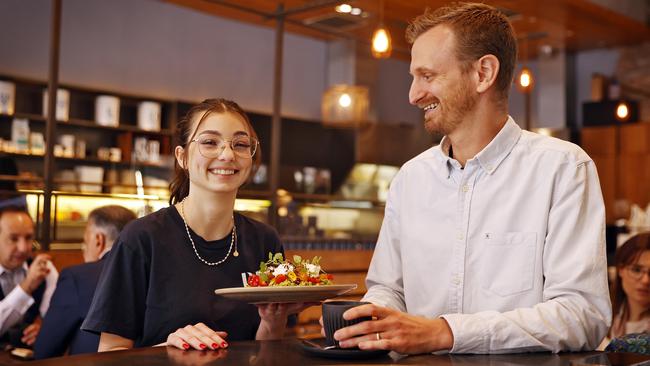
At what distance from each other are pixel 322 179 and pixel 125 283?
26.7 feet

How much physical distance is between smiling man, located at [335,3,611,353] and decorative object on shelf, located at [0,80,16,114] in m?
6.49

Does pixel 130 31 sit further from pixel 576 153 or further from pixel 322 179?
pixel 576 153

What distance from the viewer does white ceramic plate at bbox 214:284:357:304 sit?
1604mm

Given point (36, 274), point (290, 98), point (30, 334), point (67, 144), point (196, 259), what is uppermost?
point (290, 98)

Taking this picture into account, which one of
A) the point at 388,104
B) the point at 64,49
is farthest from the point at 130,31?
the point at 388,104

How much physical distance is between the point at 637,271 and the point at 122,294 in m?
2.29

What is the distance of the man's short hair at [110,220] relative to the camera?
137 inches

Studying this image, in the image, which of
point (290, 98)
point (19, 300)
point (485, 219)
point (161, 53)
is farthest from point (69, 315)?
point (290, 98)

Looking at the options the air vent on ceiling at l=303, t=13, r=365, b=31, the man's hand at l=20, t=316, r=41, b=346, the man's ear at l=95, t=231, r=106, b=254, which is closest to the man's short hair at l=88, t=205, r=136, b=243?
the man's ear at l=95, t=231, r=106, b=254

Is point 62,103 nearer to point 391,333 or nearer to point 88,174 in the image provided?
point 88,174

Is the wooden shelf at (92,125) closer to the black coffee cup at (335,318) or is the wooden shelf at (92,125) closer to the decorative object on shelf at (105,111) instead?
the decorative object on shelf at (105,111)

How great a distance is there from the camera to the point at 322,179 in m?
9.98

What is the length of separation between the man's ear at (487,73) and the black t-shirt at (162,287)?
2.72ft

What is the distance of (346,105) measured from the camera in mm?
8906
